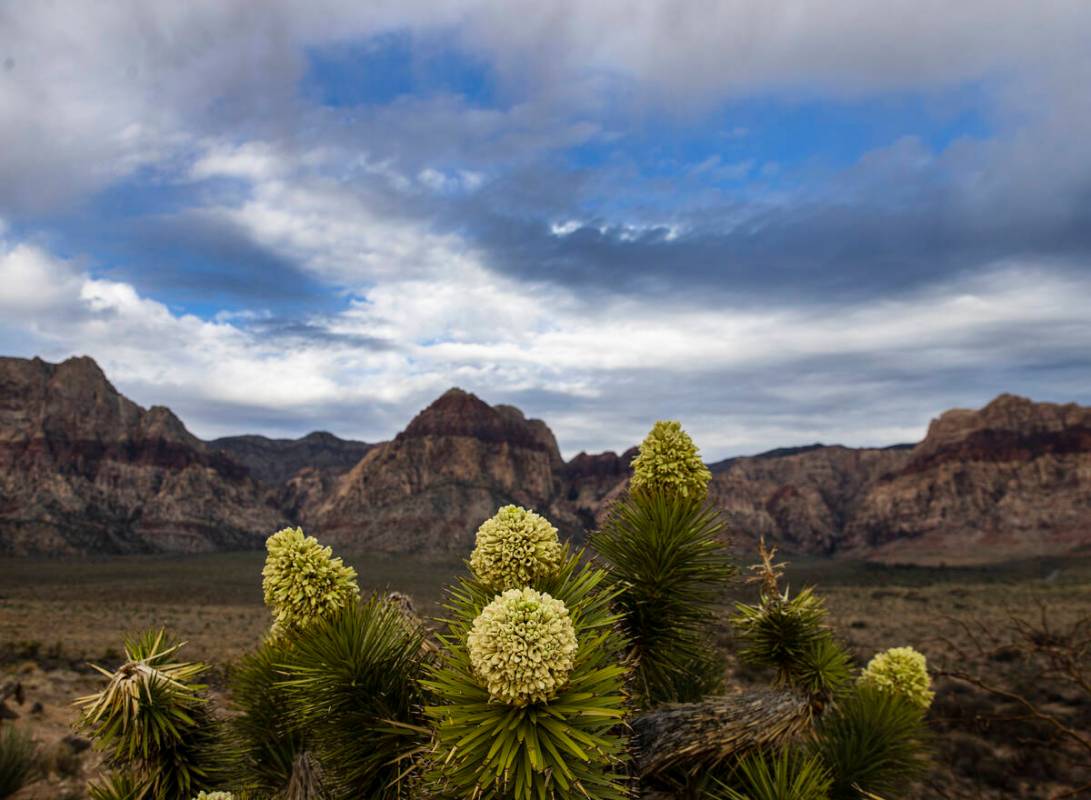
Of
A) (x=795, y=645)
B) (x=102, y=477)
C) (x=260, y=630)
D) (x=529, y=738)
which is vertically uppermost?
(x=102, y=477)

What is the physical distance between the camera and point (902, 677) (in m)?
5.59

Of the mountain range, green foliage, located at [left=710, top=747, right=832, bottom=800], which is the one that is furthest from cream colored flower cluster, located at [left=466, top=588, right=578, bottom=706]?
the mountain range

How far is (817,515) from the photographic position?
611 feet

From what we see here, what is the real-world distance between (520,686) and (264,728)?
3.30 metres

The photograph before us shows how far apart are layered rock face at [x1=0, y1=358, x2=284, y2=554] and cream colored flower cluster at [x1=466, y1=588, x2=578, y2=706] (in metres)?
147

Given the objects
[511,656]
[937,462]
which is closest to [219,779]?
[511,656]

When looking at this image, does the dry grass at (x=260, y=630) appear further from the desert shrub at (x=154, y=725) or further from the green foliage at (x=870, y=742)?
the desert shrub at (x=154, y=725)

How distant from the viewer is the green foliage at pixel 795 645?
15.3 feet

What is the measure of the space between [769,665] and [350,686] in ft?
9.66

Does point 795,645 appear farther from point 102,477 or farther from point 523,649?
point 102,477

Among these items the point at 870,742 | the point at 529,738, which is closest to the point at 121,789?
the point at 529,738

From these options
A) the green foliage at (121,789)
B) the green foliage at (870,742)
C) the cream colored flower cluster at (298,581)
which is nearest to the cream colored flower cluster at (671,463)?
the cream colored flower cluster at (298,581)

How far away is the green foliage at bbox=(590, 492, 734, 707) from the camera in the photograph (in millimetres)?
4188

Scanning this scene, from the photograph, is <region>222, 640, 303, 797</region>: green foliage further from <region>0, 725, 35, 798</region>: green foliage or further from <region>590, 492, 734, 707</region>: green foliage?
<region>0, 725, 35, 798</region>: green foliage
